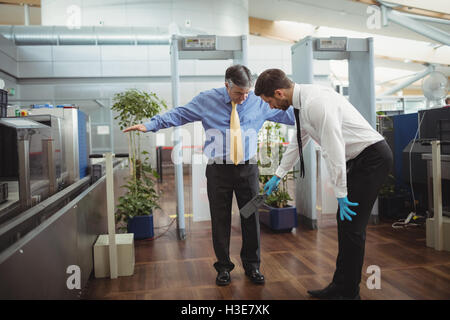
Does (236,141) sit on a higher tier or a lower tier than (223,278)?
higher

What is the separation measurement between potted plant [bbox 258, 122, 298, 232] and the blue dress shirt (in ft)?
4.23

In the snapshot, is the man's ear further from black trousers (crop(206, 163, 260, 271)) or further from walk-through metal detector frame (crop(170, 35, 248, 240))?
walk-through metal detector frame (crop(170, 35, 248, 240))

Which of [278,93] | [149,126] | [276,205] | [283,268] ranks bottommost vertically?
[283,268]

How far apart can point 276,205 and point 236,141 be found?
1.66 m

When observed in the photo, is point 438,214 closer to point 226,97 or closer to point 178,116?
point 226,97

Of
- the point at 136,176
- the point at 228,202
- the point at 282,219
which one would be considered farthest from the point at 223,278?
the point at 136,176

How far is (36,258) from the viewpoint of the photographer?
1429 millimetres

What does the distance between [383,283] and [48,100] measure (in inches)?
369

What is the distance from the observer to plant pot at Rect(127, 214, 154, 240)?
3500 mm

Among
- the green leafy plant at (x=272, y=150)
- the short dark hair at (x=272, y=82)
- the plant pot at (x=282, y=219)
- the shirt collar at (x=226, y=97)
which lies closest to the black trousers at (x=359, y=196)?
the short dark hair at (x=272, y=82)

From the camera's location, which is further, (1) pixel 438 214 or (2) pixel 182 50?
(2) pixel 182 50

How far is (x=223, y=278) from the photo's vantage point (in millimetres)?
2363

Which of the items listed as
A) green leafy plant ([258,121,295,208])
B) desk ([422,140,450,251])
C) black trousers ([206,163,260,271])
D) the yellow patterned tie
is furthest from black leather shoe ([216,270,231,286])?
Result: desk ([422,140,450,251])

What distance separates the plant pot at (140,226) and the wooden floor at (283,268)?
3.3 inches
